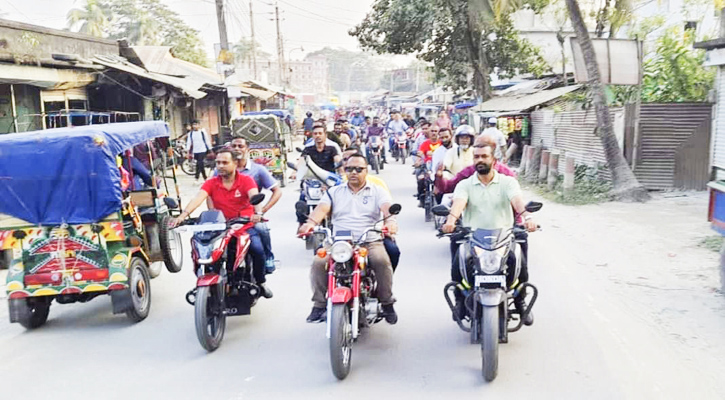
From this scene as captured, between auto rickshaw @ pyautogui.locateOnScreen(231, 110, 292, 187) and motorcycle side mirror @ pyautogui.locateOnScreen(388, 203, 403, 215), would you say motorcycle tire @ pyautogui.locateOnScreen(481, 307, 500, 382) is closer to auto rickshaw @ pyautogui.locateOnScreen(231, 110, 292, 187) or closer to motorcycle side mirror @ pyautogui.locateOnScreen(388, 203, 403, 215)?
motorcycle side mirror @ pyautogui.locateOnScreen(388, 203, 403, 215)

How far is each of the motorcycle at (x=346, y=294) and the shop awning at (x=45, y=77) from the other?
369 inches

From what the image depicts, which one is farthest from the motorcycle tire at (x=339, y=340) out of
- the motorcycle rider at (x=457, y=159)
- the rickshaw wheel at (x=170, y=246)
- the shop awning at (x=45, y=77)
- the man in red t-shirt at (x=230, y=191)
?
the shop awning at (x=45, y=77)

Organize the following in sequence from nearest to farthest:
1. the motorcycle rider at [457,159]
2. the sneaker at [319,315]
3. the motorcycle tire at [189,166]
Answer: the sneaker at [319,315] → the motorcycle rider at [457,159] → the motorcycle tire at [189,166]

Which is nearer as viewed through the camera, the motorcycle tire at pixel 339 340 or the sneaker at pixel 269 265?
the motorcycle tire at pixel 339 340

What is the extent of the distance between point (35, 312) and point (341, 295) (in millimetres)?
3389

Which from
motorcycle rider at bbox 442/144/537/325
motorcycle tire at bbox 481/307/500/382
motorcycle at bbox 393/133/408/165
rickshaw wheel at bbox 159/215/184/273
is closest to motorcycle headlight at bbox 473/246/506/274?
motorcycle tire at bbox 481/307/500/382

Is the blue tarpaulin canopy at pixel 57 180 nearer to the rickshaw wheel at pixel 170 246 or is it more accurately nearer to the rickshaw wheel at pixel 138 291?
the rickshaw wheel at pixel 138 291

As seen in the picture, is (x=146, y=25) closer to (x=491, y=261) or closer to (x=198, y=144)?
(x=198, y=144)

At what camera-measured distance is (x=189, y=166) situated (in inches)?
829

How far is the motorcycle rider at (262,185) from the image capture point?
657cm

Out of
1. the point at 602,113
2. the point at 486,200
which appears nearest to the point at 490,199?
the point at 486,200

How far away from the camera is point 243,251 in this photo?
5941mm

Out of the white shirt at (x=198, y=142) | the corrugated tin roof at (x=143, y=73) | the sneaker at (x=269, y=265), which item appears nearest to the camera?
the sneaker at (x=269, y=265)

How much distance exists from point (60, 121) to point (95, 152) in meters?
9.94
